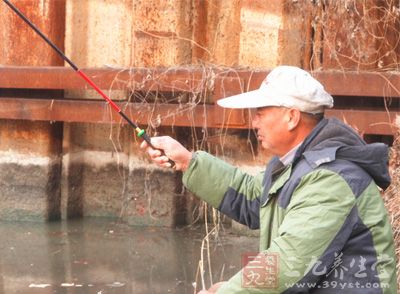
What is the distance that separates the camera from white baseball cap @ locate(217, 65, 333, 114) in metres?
3.60

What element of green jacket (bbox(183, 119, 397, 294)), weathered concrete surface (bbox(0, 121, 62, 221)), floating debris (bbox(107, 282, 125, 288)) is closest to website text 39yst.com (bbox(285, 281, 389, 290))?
green jacket (bbox(183, 119, 397, 294))

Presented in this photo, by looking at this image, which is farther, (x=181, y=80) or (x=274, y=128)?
(x=181, y=80)

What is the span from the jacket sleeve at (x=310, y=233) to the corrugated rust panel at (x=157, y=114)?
3.55 metres

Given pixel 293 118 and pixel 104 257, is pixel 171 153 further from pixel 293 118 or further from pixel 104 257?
pixel 104 257

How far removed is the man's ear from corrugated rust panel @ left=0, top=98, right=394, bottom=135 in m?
3.23

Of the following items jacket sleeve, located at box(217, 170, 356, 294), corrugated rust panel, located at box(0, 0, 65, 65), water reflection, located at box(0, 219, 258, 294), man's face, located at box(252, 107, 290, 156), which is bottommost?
water reflection, located at box(0, 219, 258, 294)

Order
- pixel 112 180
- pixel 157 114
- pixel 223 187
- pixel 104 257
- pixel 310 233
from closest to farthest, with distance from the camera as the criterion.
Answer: pixel 310 233, pixel 223 187, pixel 104 257, pixel 157 114, pixel 112 180

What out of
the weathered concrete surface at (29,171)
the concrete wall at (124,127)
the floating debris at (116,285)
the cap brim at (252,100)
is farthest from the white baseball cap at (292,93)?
the weathered concrete surface at (29,171)

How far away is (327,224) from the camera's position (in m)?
3.21

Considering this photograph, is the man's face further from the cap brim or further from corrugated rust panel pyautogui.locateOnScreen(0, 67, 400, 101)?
corrugated rust panel pyautogui.locateOnScreen(0, 67, 400, 101)

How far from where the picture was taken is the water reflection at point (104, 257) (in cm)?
643

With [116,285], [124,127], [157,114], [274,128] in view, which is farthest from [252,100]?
[124,127]

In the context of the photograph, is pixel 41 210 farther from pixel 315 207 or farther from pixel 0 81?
pixel 315 207

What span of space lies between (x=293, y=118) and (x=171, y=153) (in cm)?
85
